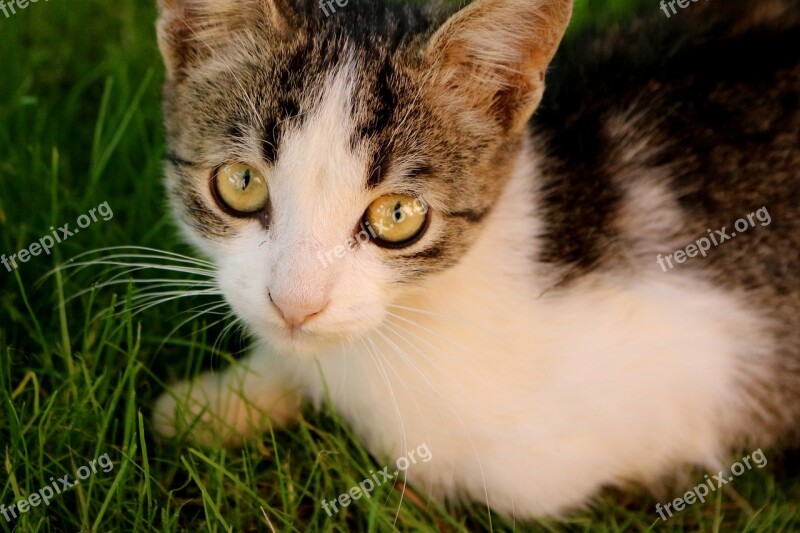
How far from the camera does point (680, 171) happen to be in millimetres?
2047

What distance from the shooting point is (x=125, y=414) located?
1.95 metres

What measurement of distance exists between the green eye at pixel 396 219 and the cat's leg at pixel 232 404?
2.04 ft

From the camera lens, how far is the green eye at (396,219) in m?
1.63

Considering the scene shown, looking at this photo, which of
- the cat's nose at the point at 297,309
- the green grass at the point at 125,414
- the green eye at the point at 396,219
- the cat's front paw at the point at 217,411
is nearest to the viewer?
the cat's nose at the point at 297,309

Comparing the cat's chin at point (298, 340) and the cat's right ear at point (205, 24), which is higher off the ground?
the cat's right ear at point (205, 24)

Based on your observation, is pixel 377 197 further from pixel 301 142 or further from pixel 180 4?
pixel 180 4

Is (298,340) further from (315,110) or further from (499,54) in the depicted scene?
(499,54)

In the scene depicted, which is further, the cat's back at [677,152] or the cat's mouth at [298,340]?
the cat's back at [677,152]

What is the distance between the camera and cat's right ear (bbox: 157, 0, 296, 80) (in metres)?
1.71

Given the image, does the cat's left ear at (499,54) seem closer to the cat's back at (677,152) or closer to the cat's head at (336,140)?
the cat's head at (336,140)

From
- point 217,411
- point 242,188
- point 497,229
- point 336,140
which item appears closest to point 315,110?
point 336,140

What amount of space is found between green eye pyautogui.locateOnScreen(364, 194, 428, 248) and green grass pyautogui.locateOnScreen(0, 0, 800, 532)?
2.05 feet

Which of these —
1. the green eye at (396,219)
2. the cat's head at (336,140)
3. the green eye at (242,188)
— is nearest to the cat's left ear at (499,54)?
the cat's head at (336,140)

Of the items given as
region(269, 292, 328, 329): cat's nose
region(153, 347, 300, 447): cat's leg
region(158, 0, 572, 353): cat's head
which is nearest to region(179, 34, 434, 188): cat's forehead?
region(158, 0, 572, 353): cat's head
